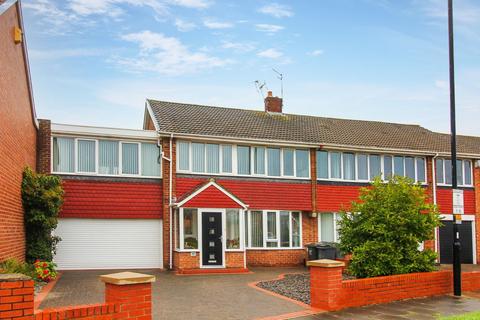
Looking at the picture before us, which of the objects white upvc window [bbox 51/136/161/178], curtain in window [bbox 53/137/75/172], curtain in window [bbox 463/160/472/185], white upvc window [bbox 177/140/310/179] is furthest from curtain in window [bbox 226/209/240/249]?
curtain in window [bbox 463/160/472/185]

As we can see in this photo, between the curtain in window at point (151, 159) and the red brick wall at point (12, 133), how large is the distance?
484 centimetres

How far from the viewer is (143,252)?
819 inches

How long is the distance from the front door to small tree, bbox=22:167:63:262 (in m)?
5.47

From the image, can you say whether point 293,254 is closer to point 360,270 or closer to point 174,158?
point 174,158

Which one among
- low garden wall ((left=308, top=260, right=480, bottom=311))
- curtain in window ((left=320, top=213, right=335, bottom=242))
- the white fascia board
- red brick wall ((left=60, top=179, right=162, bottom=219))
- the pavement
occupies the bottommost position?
the pavement

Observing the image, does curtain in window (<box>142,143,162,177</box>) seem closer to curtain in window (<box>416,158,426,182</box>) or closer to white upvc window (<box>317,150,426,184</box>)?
white upvc window (<box>317,150,426,184</box>)

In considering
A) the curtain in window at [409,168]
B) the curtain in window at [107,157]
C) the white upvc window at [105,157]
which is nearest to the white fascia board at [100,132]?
the white upvc window at [105,157]

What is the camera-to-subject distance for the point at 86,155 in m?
20.2

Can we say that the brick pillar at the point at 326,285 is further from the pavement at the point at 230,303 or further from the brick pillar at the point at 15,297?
the brick pillar at the point at 15,297

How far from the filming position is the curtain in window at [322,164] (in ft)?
79.2

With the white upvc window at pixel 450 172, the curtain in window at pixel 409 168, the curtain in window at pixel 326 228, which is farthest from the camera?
the white upvc window at pixel 450 172

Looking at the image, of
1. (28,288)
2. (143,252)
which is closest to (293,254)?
(143,252)

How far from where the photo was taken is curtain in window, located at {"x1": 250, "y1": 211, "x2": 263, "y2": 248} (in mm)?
22547

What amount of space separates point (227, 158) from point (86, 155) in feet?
18.2
